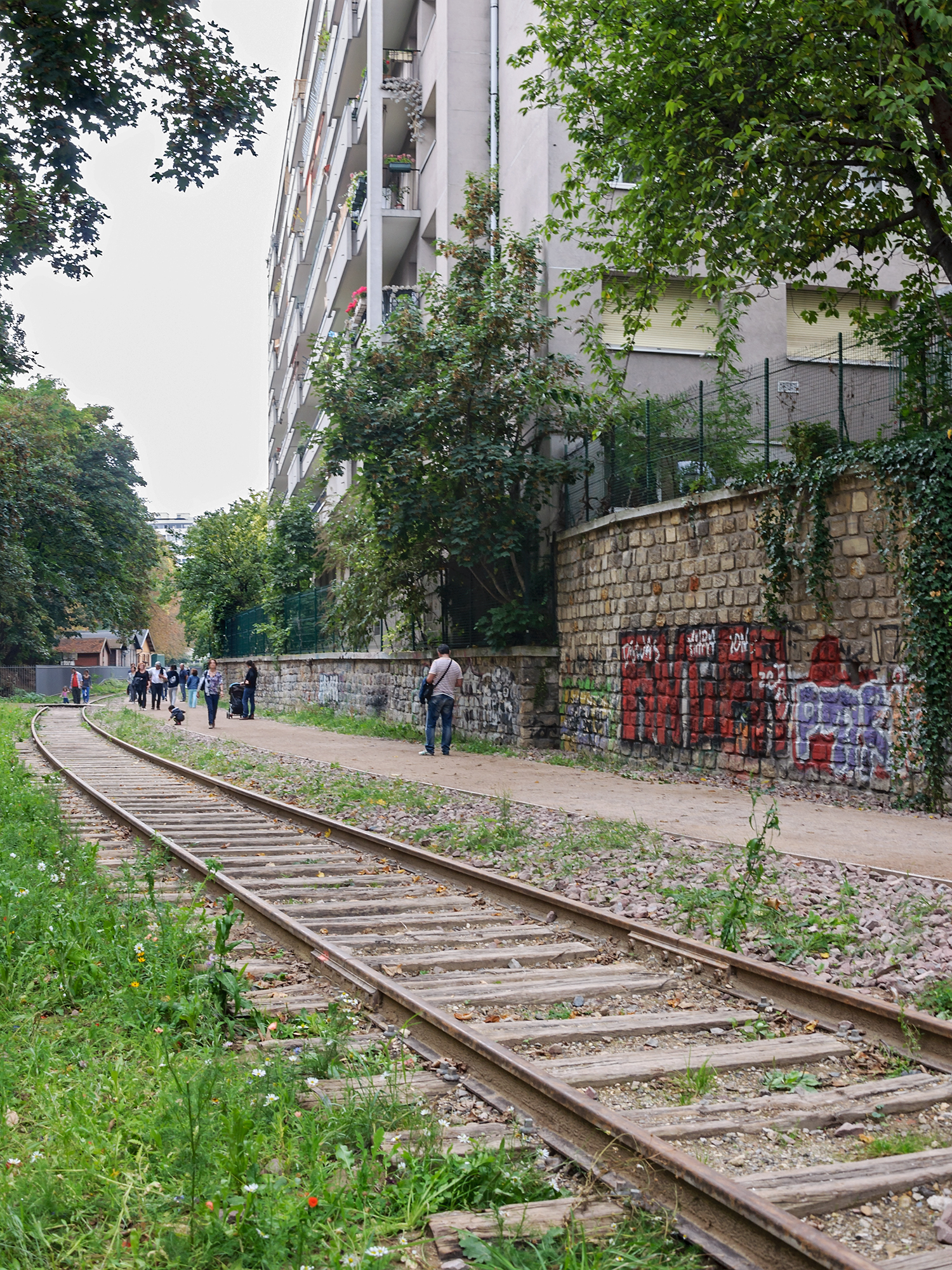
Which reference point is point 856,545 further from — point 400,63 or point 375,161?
point 400,63

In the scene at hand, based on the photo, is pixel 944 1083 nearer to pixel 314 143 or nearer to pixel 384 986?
pixel 384 986

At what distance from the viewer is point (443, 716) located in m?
18.7

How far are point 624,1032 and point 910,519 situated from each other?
8.06 metres

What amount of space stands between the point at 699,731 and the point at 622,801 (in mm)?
2944

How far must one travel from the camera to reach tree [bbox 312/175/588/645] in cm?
1839

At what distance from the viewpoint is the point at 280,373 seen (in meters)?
60.1

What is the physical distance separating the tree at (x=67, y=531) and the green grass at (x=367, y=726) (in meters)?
13.9

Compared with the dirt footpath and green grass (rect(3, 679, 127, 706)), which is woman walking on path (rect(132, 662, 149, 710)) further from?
the dirt footpath

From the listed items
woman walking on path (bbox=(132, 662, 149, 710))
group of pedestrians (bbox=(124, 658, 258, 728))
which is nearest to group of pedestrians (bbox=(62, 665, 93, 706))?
group of pedestrians (bbox=(124, 658, 258, 728))

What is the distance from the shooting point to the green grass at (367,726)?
19844 millimetres

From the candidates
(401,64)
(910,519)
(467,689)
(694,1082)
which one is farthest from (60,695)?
(694,1082)

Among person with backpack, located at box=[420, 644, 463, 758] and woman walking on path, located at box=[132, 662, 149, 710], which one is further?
woman walking on path, located at box=[132, 662, 149, 710]

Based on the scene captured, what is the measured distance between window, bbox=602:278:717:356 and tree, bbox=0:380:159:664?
25.4 m

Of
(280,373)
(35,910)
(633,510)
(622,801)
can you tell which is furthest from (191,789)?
(280,373)
